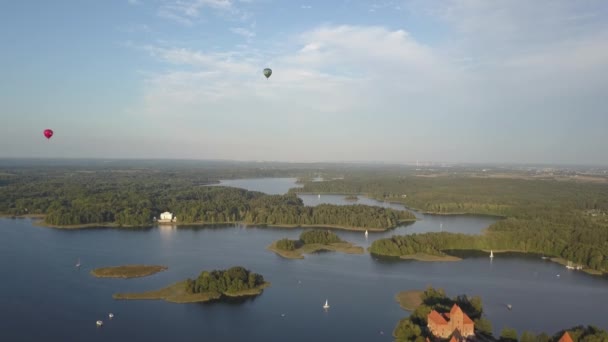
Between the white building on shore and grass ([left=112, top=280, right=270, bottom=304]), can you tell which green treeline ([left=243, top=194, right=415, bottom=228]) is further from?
grass ([left=112, top=280, right=270, bottom=304])

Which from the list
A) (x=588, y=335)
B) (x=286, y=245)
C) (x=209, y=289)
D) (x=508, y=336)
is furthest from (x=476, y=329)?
(x=286, y=245)

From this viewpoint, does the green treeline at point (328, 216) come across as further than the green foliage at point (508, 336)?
Yes

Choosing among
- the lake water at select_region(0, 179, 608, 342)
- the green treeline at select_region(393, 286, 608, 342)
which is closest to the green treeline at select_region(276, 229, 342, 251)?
the lake water at select_region(0, 179, 608, 342)

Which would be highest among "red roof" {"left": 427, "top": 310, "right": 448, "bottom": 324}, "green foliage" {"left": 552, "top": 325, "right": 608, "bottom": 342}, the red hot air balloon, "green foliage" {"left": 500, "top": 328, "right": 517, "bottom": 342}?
the red hot air balloon

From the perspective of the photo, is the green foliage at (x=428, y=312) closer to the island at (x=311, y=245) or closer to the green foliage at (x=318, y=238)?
the island at (x=311, y=245)

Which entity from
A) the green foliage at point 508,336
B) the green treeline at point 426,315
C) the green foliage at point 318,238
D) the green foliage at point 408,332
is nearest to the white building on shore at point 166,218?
the green foliage at point 318,238

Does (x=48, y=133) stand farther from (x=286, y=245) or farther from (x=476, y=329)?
(x=476, y=329)

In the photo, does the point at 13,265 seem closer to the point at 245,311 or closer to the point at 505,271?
the point at 245,311
